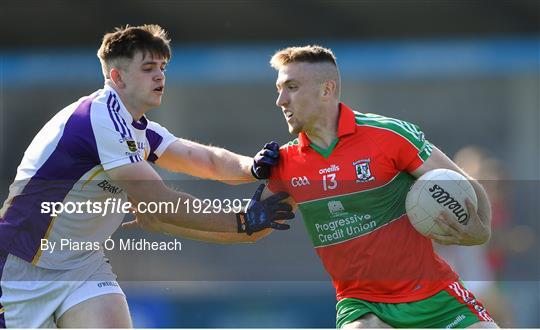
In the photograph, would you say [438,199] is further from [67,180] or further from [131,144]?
[67,180]

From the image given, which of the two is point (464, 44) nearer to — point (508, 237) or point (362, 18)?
point (362, 18)

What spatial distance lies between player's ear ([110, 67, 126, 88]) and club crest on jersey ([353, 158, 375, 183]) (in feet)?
4.87

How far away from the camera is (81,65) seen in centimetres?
1634

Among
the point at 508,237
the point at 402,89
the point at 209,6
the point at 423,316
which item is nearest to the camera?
the point at 423,316

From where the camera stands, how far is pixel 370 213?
553 centimetres

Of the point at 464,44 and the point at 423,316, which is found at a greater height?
the point at 464,44

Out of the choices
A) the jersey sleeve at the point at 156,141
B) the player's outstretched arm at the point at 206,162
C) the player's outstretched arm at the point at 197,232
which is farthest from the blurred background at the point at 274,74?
the player's outstretched arm at the point at 197,232

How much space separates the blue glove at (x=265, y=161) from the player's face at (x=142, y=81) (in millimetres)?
707

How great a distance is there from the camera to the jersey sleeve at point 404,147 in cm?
552

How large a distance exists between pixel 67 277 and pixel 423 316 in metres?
2.04

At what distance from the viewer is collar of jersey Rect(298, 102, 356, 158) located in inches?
222

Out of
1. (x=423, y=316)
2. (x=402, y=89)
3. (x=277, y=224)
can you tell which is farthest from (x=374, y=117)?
(x=402, y=89)

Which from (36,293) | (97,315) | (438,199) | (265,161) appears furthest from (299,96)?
(36,293)

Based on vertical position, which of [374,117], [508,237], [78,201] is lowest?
[508,237]
